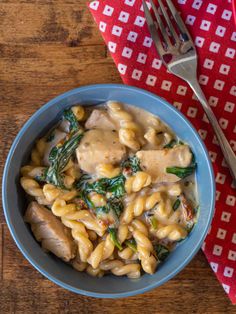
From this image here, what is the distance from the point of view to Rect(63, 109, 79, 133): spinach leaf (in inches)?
74.0

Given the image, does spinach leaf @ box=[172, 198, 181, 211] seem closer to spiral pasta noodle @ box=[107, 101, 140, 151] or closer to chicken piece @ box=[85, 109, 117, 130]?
spiral pasta noodle @ box=[107, 101, 140, 151]

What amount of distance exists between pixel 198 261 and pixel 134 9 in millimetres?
1061

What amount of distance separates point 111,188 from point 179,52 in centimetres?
63

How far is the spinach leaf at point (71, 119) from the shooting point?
188 centimetres

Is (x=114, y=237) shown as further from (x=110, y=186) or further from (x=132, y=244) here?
(x=110, y=186)

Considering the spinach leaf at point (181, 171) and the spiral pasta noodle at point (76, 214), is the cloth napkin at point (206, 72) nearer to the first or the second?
the spinach leaf at point (181, 171)

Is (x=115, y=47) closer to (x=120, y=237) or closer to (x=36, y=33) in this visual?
(x=36, y=33)

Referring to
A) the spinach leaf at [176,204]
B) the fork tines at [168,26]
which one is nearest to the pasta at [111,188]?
the spinach leaf at [176,204]

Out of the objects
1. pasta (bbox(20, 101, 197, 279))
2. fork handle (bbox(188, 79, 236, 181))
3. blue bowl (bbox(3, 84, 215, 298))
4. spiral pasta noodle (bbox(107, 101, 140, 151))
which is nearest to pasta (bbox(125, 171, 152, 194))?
pasta (bbox(20, 101, 197, 279))

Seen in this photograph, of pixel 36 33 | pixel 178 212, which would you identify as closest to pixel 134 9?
pixel 36 33

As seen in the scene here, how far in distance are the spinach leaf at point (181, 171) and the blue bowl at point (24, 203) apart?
0.03 metres

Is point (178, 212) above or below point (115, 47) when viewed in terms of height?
below

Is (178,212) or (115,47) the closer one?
(178,212)

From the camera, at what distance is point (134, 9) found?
6.90 feet
